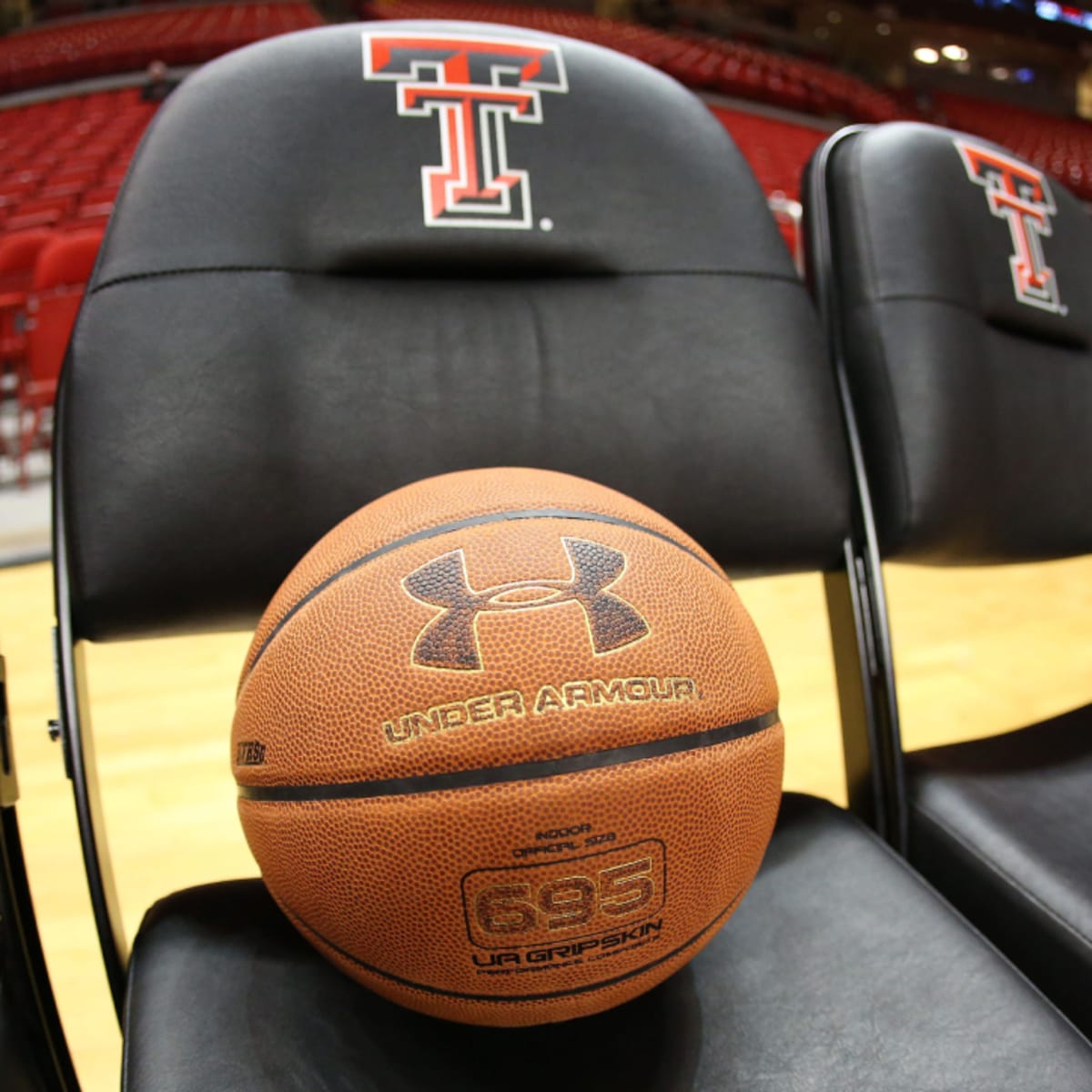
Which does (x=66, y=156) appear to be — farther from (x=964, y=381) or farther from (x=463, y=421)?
(x=964, y=381)

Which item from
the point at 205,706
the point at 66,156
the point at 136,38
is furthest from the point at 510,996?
the point at 136,38

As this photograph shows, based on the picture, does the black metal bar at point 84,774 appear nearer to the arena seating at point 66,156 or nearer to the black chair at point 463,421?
the black chair at point 463,421

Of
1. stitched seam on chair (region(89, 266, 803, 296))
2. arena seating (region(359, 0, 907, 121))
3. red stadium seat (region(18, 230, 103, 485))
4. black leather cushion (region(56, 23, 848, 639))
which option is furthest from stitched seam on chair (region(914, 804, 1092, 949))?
arena seating (region(359, 0, 907, 121))

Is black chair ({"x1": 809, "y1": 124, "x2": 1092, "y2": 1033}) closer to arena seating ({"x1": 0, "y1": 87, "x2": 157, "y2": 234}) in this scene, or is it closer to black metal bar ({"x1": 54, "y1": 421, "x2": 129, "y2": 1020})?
black metal bar ({"x1": 54, "y1": 421, "x2": 129, "y2": 1020})

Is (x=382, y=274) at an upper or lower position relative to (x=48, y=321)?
upper

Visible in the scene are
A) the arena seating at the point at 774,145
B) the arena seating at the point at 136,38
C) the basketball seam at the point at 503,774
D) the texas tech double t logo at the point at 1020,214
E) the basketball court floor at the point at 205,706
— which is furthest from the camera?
the arena seating at the point at 136,38

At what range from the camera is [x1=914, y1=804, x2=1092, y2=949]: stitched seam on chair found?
1.74 ft

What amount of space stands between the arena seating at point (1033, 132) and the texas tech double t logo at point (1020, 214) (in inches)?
395

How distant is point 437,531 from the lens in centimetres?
46

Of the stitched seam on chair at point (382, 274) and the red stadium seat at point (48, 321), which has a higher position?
the stitched seam on chair at point (382, 274)

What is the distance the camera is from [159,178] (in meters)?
0.63

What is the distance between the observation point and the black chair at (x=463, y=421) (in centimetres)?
46

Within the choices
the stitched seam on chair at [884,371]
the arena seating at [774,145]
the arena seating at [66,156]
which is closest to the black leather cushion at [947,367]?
the stitched seam on chair at [884,371]

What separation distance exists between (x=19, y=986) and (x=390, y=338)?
0.48 m
